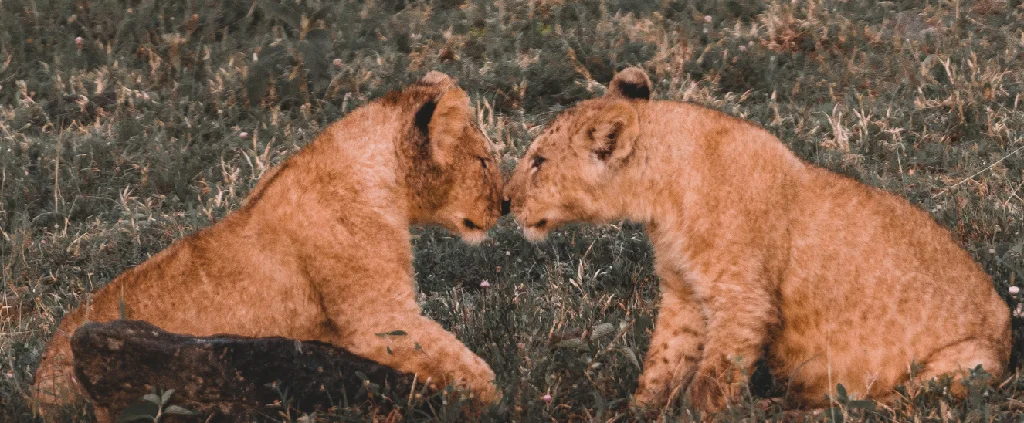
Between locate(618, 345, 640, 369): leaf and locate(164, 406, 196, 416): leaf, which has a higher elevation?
locate(164, 406, 196, 416): leaf

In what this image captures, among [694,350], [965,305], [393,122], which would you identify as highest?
[393,122]

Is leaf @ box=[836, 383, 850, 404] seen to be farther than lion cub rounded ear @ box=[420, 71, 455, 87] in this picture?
No

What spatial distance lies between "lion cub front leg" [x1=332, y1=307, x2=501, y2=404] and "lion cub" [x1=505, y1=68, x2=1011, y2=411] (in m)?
0.72

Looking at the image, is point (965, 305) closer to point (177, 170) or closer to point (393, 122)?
point (393, 122)

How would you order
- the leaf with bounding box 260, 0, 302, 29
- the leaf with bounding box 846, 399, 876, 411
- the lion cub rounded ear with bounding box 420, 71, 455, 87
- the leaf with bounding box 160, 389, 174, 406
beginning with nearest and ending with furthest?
the leaf with bounding box 160, 389, 174, 406 → the leaf with bounding box 846, 399, 876, 411 → the lion cub rounded ear with bounding box 420, 71, 455, 87 → the leaf with bounding box 260, 0, 302, 29

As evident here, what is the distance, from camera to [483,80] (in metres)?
8.59

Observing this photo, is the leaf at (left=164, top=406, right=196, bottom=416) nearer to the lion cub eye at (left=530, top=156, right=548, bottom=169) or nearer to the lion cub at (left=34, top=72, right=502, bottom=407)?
the lion cub at (left=34, top=72, right=502, bottom=407)

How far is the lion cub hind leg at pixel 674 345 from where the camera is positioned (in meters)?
4.96

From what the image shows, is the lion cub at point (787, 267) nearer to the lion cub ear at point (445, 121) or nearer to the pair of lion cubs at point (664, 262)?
the pair of lion cubs at point (664, 262)

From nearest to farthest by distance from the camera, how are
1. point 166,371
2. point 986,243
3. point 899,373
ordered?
point 166,371, point 899,373, point 986,243

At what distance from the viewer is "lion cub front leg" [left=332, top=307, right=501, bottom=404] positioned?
438cm

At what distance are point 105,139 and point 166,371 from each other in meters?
4.26

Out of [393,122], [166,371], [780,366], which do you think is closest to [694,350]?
[780,366]

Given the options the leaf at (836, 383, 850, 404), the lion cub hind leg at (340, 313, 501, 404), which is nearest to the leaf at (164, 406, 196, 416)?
the lion cub hind leg at (340, 313, 501, 404)
